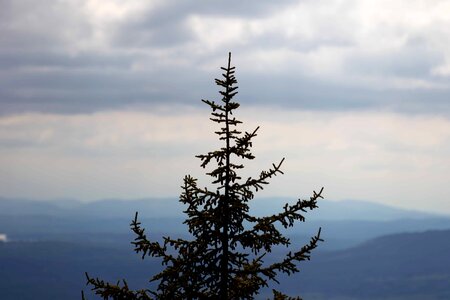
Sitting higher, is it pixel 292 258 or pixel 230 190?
pixel 230 190

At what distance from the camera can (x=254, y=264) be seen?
765 inches

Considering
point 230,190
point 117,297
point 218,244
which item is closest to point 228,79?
point 230,190

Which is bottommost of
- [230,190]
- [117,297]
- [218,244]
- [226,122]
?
[117,297]

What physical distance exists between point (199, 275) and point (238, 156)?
2.97 metres

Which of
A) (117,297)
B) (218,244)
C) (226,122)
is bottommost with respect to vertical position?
(117,297)

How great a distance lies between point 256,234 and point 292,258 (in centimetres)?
102

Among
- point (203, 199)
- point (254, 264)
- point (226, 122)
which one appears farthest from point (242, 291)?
point (226, 122)

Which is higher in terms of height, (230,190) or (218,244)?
(230,190)

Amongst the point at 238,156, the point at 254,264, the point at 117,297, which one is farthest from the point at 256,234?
the point at 117,297

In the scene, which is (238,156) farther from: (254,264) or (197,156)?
(254,264)

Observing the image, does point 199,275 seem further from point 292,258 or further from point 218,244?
point 292,258

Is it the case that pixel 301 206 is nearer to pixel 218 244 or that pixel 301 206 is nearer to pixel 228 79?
pixel 218 244

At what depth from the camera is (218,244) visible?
1936 cm

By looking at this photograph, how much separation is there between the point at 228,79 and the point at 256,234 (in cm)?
375
